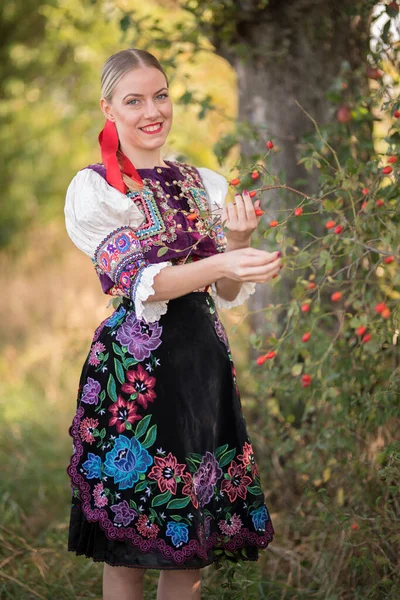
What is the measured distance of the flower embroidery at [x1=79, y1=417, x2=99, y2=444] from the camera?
2316mm

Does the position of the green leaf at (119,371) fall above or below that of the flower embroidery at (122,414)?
above

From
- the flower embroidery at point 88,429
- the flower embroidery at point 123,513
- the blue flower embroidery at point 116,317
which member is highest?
the blue flower embroidery at point 116,317

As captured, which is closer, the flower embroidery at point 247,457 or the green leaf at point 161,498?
the green leaf at point 161,498

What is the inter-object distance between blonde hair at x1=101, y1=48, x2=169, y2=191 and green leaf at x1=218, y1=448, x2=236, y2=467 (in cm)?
78

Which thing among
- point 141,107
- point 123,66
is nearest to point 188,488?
point 141,107

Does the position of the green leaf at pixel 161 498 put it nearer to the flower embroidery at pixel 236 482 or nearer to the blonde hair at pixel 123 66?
the flower embroidery at pixel 236 482

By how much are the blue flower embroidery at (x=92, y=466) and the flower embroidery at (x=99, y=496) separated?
3 cm

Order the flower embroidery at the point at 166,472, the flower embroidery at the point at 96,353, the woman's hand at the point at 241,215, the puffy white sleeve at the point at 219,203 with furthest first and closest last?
1. the puffy white sleeve at the point at 219,203
2. the flower embroidery at the point at 96,353
3. the flower embroidery at the point at 166,472
4. the woman's hand at the point at 241,215

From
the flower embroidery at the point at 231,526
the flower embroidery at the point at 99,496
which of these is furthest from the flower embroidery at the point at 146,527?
the flower embroidery at the point at 231,526

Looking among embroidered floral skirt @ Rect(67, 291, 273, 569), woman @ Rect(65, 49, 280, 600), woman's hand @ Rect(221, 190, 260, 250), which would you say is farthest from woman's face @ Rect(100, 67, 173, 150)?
embroidered floral skirt @ Rect(67, 291, 273, 569)

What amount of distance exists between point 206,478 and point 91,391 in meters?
0.40

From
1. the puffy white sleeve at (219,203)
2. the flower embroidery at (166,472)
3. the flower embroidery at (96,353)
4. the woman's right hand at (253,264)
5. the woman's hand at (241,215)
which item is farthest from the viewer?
the puffy white sleeve at (219,203)

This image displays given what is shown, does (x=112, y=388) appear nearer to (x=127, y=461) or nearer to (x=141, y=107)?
(x=127, y=461)

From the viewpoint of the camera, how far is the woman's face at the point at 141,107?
7.52 feet
